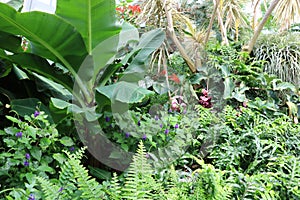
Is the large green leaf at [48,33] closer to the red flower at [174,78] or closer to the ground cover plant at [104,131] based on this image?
the ground cover plant at [104,131]

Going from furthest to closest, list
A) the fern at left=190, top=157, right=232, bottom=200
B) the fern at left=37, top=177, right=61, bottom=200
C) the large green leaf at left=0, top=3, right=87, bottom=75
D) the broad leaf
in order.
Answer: the broad leaf
the large green leaf at left=0, top=3, right=87, bottom=75
the fern at left=190, top=157, right=232, bottom=200
the fern at left=37, top=177, right=61, bottom=200

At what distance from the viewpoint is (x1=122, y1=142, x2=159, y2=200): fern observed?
2.83 feet

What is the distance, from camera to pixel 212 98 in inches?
110

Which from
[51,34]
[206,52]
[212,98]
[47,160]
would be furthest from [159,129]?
[206,52]

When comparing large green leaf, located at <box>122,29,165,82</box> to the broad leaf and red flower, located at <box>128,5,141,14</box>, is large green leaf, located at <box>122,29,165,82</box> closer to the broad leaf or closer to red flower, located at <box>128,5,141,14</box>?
the broad leaf

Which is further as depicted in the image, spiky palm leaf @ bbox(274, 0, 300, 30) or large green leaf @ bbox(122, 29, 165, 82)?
spiky palm leaf @ bbox(274, 0, 300, 30)

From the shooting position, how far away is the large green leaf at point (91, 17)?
57.6 inches

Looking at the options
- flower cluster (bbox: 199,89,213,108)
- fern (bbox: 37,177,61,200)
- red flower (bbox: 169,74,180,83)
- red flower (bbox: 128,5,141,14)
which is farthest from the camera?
red flower (bbox: 128,5,141,14)

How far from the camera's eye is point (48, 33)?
55.2 inches

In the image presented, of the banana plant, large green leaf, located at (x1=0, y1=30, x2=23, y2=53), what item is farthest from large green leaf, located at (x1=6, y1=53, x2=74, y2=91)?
large green leaf, located at (x1=0, y1=30, x2=23, y2=53)

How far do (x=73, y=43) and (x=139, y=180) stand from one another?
90cm

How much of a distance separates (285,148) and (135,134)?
100 centimetres

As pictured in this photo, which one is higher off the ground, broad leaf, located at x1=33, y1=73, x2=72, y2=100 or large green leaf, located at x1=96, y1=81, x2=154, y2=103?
large green leaf, located at x1=96, y1=81, x2=154, y2=103

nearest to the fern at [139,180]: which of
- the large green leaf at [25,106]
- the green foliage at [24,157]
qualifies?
the green foliage at [24,157]
